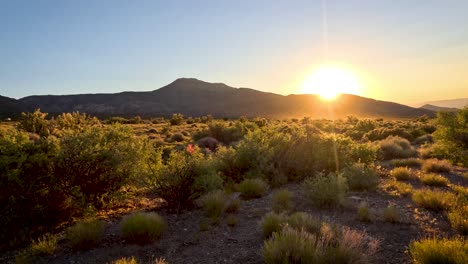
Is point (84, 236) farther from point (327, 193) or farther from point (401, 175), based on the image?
point (401, 175)

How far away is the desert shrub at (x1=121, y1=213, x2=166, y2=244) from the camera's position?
789cm

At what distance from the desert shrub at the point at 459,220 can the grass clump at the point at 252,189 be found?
512 centimetres

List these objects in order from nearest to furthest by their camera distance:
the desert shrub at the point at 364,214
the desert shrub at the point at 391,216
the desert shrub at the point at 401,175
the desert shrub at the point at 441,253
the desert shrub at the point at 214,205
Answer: the desert shrub at the point at 441,253, the desert shrub at the point at 391,216, the desert shrub at the point at 364,214, the desert shrub at the point at 214,205, the desert shrub at the point at 401,175

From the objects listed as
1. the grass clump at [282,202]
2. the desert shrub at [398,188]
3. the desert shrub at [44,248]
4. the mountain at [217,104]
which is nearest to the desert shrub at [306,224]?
the grass clump at [282,202]

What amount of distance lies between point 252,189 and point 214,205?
2277 millimetres

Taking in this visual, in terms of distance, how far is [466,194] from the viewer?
1059cm

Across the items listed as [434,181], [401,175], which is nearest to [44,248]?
[434,181]

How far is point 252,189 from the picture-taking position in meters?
11.6

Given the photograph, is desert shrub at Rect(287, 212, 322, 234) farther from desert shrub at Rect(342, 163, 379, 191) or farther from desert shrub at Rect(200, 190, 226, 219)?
desert shrub at Rect(342, 163, 379, 191)

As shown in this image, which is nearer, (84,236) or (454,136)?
(84,236)

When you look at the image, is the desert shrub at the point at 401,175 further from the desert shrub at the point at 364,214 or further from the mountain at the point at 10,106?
the mountain at the point at 10,106

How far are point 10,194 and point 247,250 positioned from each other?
17.5 feet

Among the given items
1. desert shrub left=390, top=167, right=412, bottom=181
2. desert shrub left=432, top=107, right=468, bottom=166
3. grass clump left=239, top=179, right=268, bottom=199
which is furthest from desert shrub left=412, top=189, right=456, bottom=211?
grass clump left=239, top=179, right=268, bottom=199

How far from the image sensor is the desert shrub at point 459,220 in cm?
780
